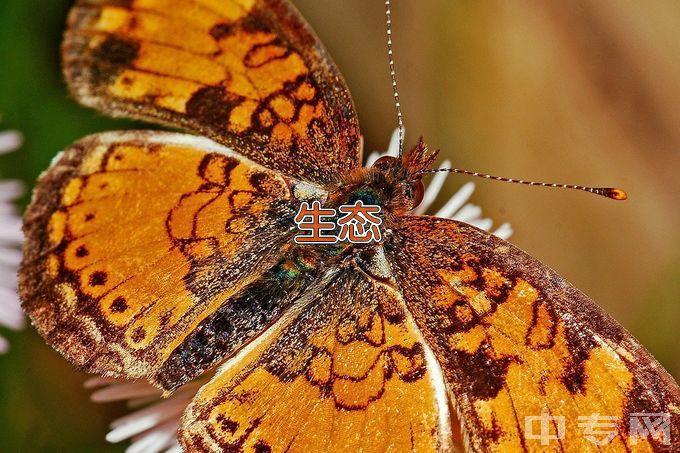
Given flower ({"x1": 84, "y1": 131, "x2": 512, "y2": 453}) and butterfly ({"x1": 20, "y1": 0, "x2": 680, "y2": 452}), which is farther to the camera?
flower ({"x1": 84, "y1": 131, "x2": 512, "y2": 453})

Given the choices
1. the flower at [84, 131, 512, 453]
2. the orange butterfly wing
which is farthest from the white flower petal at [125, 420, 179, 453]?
the orange butterfly wing

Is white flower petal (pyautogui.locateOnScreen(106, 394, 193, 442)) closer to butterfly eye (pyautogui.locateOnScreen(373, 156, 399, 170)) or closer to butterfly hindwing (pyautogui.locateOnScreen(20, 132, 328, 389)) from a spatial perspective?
butterfly hindwing (pyautogui.locateOnScreen(20, 132, 328, 389))

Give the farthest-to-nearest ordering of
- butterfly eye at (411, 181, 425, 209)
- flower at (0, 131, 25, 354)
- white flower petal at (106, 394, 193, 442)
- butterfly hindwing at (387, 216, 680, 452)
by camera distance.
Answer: flower at (0, 131, 25, 354), white flower petal at (106, 394, 193, 442), butterfly eye at (411, 181, 425, 209), butterfly hindwing at (387, 216, 680, 452)

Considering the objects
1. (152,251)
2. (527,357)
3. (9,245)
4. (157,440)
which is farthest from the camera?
(9,245)

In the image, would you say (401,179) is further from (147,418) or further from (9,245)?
(9,245)

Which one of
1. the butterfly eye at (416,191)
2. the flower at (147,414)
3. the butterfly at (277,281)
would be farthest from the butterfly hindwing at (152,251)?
the flower at (147,414)

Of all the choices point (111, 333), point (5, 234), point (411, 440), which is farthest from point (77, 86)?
point (411, 440)

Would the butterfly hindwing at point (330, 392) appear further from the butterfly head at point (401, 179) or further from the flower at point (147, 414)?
the flower at point (147, 414)

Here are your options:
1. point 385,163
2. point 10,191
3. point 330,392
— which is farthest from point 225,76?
point 10,191
